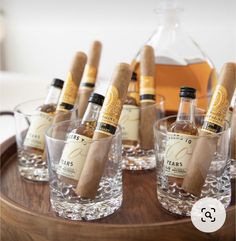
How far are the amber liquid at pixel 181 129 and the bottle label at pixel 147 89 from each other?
0.48ft

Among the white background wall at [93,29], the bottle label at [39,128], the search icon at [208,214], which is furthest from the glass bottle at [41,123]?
the white background wall at [93,29]

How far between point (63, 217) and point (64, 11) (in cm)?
119

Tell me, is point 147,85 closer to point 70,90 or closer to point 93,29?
point 70,90

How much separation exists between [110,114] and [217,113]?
0.15 metres

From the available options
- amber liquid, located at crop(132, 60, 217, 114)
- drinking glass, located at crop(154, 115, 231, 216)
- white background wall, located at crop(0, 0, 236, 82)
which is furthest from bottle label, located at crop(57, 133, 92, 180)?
white background wall, located at crop(0, 0, 236, 82)

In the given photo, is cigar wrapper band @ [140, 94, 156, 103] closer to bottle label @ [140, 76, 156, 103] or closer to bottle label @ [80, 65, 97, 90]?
bottle label @ [140, 76, 156, 103]

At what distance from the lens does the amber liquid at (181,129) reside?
65cm

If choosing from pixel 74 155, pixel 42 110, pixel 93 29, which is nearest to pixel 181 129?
pixel 74 155

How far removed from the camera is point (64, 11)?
1.70 metres

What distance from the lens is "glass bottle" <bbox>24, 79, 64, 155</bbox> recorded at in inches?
30.6

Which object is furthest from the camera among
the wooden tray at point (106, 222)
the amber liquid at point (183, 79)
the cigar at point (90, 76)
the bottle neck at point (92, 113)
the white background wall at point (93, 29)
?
the white background wall at point (93, 29)

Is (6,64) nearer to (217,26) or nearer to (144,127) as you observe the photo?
(217,26)

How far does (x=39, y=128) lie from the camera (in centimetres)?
78

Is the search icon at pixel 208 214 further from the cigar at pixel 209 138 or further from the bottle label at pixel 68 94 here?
the bottle label at pixel 68 94
